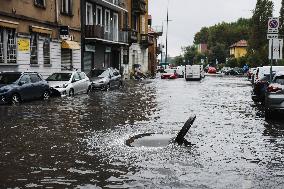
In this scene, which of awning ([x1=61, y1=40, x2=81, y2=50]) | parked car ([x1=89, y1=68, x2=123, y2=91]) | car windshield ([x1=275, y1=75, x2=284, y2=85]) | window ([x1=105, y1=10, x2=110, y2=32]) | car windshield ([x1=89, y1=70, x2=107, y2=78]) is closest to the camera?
car windshield ([x1=275, y1=75, x2=284, y2=85])

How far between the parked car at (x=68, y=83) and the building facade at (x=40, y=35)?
299 centimetres

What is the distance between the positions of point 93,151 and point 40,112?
7.61 m

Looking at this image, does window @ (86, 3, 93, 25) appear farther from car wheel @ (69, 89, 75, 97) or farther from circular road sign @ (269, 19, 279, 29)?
circular road sign @ (269, 19, 279, 29)

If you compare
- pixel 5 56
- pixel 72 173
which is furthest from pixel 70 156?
pixel 5 56

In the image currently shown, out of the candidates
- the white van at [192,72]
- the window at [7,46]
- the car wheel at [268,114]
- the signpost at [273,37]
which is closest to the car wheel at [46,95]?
the window at [7,46]

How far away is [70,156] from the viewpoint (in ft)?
28.1

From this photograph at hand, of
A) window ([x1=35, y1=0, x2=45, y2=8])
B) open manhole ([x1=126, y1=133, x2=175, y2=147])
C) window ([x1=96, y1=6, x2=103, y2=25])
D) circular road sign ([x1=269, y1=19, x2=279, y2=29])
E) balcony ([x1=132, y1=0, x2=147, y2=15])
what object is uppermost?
balcony ([x1=132, y1=0, x2=147, y2=15])

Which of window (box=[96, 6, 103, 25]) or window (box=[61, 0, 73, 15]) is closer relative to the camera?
window (box=[61, 0, 73, 15])

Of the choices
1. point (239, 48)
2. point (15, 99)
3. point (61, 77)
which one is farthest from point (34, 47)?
point (239, 48)

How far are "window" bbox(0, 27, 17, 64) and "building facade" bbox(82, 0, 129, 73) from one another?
11935 millimetres

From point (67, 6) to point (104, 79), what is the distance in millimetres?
7330

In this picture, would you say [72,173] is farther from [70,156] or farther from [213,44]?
[213,44]

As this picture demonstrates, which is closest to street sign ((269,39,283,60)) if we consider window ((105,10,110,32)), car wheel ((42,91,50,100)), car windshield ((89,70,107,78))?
car wheel ((42,91,50,100))

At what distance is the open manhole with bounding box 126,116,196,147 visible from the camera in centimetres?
992
